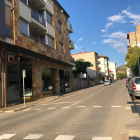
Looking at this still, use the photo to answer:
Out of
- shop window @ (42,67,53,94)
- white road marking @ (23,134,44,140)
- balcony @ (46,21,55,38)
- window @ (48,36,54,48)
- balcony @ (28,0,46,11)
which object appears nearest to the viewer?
white road marking @ (23,134,44,140)

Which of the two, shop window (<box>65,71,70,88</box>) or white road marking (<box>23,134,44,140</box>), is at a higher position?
shop window (<box>65,71,70,88</box>)

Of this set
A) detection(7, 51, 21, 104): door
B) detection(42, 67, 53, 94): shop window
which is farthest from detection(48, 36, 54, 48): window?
detection(7, 51, 21, 104): door

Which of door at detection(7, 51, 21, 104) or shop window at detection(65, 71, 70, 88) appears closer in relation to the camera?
door at detection(7, 51, 21, 104)

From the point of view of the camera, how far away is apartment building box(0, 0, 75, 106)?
1286cm

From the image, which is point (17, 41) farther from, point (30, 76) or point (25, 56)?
point (30, 76)

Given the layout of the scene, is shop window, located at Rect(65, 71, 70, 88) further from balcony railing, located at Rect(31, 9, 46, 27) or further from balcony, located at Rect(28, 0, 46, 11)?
balcony, located at Rect(28, 0, 46, 11)

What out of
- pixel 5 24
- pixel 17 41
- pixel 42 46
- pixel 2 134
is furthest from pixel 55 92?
pixel 2 134

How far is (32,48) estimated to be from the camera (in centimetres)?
1614

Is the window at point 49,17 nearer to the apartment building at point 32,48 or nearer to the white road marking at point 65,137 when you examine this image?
the apartment building at point 32,48

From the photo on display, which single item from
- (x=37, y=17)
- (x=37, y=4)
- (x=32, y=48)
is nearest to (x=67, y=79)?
(x=37, y=17)

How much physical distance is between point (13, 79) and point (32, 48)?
403 cm

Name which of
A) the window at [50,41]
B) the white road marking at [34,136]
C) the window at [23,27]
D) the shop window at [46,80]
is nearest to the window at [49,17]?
the window at [50,41]

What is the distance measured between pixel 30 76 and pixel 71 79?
13.3 metres

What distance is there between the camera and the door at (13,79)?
13124mm
